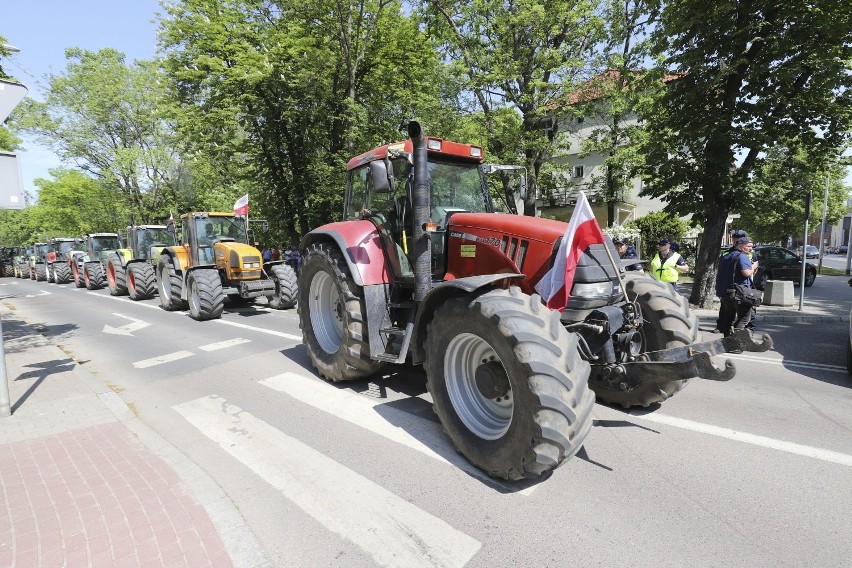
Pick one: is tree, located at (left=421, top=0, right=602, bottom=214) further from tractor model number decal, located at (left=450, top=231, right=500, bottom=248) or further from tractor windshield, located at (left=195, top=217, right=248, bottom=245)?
tractor model number decal, located at (left=450, top=231, right=500, bottom=248)

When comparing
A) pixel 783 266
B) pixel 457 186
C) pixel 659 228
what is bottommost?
pixel 783 266

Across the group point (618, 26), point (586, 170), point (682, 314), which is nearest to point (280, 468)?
point (682, 314)

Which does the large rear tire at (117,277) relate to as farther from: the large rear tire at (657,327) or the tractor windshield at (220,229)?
the large rear tire at (657,327)

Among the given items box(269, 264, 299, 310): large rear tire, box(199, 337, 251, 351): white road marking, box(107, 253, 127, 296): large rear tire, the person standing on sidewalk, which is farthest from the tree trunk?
box(107, 253, 127, 296): large rear tire

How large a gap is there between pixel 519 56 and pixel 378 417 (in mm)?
15528

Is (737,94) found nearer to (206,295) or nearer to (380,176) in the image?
(380,176)

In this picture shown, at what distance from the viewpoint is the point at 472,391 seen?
371 cm

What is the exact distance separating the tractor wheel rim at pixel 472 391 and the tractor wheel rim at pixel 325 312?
2615 millimetres

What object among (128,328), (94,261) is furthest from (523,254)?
(94,261)

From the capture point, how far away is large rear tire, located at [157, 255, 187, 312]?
37.7 ft

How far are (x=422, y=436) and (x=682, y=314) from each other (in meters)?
2.58

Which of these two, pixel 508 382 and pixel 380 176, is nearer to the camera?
pixel 508 382

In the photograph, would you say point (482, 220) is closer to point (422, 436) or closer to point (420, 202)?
point (420, 202)

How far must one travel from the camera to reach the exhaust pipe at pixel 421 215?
421 cm
